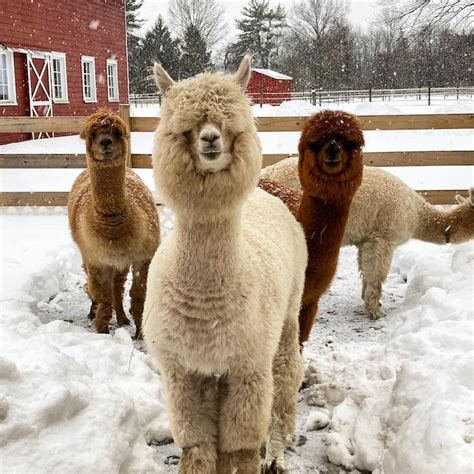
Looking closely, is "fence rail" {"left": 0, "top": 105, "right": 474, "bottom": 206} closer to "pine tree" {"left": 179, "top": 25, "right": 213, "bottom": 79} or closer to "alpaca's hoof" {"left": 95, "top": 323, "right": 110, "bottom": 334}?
"alpaca's hoof" {"left": 95, "top": 323, "right": 110, "bottom": 334}

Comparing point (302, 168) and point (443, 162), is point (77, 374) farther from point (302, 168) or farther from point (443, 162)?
point (443, 162)

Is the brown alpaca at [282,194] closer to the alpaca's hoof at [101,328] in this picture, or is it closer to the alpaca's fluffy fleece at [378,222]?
the alpaca's fluffy fleece at [378,222]

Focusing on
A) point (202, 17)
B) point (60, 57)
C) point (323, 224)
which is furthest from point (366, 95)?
point (323, 224)

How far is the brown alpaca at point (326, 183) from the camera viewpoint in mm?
3730

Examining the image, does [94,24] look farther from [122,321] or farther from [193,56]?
[122,321]

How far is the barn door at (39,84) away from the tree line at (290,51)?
1674cm

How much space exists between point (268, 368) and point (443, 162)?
680 cm

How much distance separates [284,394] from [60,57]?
18.5 metres

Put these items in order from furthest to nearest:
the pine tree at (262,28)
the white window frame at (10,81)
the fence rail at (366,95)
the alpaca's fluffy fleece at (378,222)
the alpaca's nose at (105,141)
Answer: the pine tree at (262,28) < the fence rail at (366,95) < the white window frame at (10,81) < the alpaca's fluffy fleece at (378,222) < the alpaca's nose at (105,141)

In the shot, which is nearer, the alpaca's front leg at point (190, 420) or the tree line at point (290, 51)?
the alpaca's front leg at point (190, 420)

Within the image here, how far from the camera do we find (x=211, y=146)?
7.01 ft

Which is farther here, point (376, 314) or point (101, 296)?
point (376, 314)

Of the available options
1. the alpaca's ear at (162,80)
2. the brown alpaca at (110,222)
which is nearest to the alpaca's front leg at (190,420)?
the alpaca's ear at (162,80)

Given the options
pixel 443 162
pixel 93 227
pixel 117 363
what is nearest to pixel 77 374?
pixel 117 363
